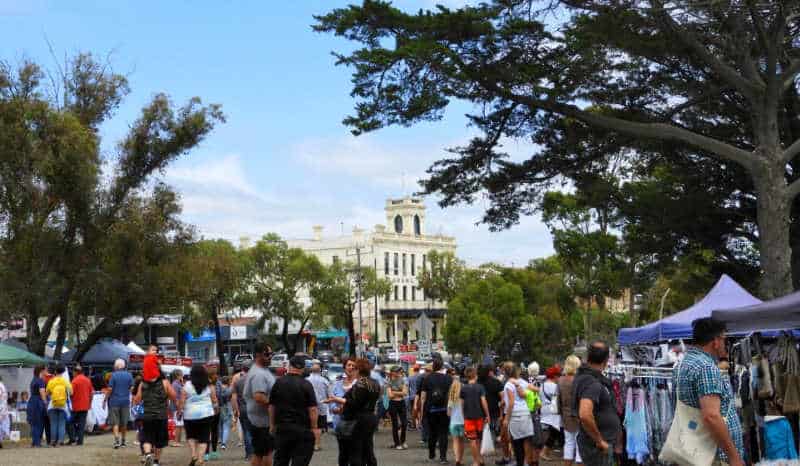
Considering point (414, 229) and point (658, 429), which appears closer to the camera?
point (658, 429)

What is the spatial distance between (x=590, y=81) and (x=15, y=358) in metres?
16.5

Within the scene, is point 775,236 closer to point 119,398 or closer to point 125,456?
point 125,456

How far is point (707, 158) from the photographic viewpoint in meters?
23.8

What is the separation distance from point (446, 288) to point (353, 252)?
44.1ft

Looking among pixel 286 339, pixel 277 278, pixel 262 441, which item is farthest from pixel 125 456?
pixel 277 278

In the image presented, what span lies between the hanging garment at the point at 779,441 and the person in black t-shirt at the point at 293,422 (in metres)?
4.84

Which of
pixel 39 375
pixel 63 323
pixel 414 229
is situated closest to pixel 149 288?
pixel 63 323

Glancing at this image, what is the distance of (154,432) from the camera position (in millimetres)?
15758

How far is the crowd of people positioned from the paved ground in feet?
1.31

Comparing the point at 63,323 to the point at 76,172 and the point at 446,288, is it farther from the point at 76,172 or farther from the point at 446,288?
the point at 446,288

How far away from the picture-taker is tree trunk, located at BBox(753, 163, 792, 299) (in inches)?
718

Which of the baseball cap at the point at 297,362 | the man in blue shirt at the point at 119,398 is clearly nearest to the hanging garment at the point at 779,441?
the baseball cap at the point at 297,362

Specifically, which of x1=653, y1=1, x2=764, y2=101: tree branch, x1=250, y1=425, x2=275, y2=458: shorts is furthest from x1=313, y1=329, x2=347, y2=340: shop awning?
x1=250, y1=425, x2=275, y2=458: shorts


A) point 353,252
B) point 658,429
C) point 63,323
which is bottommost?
point 658,429
